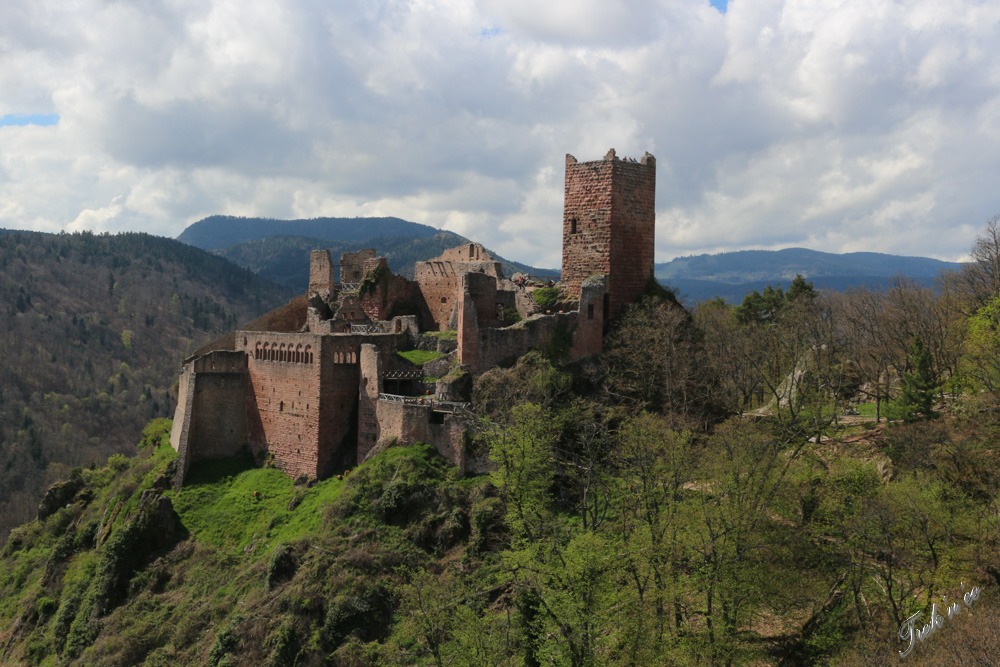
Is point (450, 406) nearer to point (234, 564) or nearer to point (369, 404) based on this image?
point (369, 404)

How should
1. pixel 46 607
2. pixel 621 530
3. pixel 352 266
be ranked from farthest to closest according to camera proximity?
pixel 352 266
pixel 46 607
pixel 621 530

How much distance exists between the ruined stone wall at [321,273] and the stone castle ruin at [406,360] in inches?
373

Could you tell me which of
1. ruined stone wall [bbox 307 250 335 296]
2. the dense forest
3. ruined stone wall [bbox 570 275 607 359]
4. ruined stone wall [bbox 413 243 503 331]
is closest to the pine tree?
the dense forest

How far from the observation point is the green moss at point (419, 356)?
36.3 meters

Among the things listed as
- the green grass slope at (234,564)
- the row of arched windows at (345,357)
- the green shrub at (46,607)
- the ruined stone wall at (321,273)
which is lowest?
the green shrub at (46,607)

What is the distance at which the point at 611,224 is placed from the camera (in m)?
36.3

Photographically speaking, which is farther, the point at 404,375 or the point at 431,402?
the point at 404,375

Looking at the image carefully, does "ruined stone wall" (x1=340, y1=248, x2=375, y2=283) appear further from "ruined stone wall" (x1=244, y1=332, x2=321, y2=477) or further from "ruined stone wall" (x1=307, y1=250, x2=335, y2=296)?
"ruined stone wall" (x1=244, y1=332, x2=321, y2=477)

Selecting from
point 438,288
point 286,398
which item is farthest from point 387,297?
point 286,398

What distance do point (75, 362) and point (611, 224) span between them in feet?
510

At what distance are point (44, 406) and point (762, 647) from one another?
485 feet

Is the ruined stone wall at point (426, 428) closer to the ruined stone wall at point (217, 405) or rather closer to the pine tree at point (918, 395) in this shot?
the ruined stone wall at point (217, 405)

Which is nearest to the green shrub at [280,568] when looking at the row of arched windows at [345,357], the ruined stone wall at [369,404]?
the ruined stone wall at [369,404]

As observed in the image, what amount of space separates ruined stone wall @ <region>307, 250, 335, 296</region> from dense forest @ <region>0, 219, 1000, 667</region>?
51.9ft
